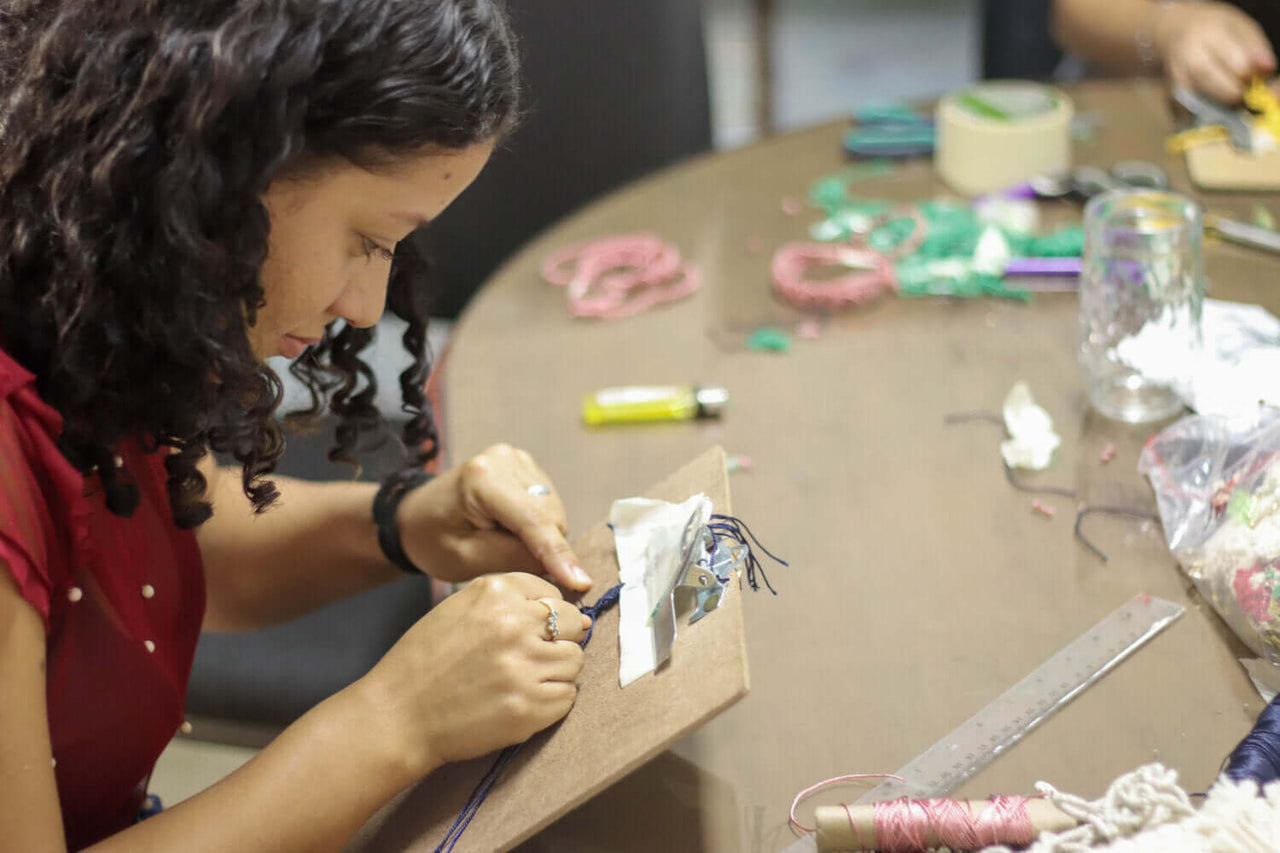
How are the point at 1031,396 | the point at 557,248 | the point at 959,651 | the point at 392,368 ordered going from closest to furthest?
the point at 959,651 < the point at 1031,396 < the point at 557,248 < the point at 392,368

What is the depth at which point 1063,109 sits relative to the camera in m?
1.51

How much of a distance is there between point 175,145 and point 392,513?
46 centimetres

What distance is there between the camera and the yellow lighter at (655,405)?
1.17 m

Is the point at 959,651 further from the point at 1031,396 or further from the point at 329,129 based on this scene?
the point at 329,129

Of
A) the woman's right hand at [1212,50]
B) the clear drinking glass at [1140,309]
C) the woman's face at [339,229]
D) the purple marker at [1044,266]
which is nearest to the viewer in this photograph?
the woman's face at [339,229]

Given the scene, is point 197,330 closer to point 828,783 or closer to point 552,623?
point 552,623

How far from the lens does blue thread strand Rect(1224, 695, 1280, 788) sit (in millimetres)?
703

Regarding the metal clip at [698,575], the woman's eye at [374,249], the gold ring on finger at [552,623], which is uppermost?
the woman's eye at [374,249]

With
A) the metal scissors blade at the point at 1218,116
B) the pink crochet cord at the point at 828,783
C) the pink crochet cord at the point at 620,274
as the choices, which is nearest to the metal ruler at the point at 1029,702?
the pink crochet cord at the point at 828,783

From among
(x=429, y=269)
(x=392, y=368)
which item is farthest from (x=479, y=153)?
(x=392, y=368)

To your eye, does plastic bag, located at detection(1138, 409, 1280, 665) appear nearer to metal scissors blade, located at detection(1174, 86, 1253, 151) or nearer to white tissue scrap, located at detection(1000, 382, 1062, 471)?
white tissue scrap, located at detection(1000, 382, 1062, 471)

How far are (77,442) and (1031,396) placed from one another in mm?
797

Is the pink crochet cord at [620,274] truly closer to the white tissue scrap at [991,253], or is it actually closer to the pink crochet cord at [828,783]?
the white tissue scrap at [991,253]

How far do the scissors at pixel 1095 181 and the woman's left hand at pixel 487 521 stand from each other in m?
0.75
